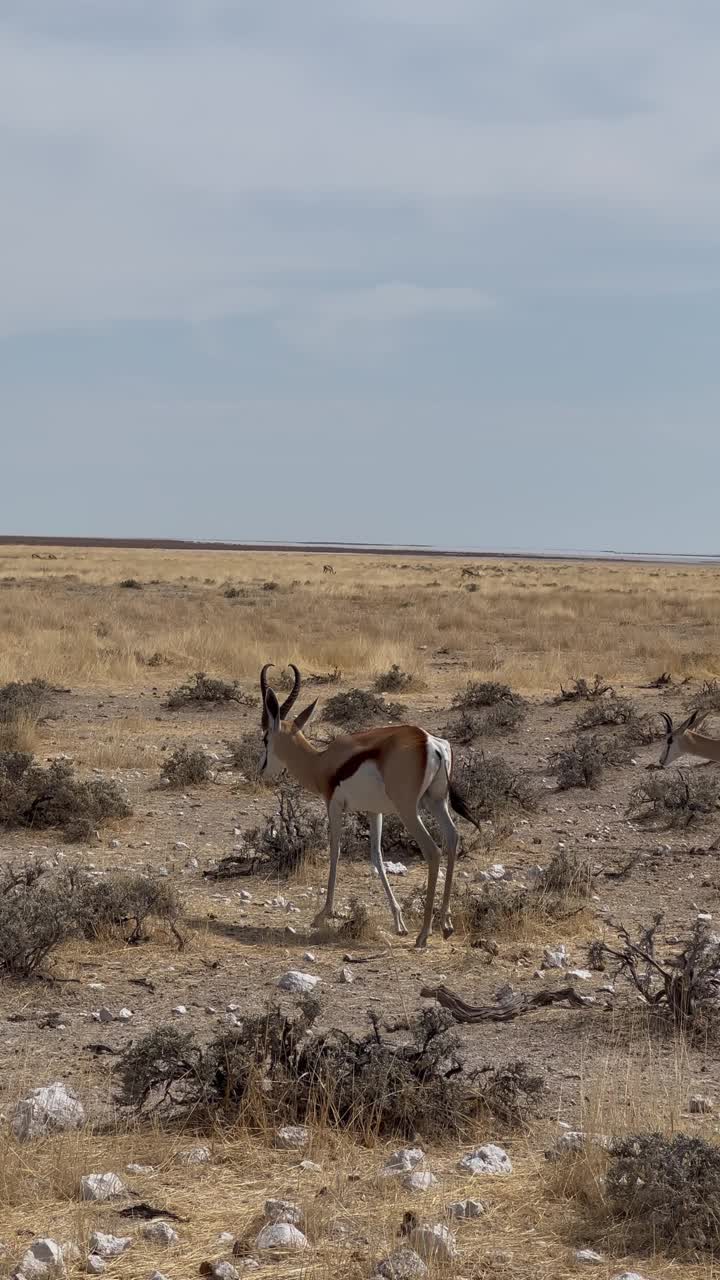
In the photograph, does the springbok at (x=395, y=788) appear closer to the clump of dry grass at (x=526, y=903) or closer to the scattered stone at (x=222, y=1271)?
the clump of dry grass at (x=526, y=903)

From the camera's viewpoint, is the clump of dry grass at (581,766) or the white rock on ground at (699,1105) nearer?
the white rock on ground at (699,1105)

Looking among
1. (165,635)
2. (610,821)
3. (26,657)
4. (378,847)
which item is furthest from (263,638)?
(378,847)

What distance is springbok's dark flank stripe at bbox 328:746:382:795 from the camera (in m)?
8.98

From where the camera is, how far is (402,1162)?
5.16 metres

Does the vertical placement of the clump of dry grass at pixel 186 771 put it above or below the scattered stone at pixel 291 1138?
below

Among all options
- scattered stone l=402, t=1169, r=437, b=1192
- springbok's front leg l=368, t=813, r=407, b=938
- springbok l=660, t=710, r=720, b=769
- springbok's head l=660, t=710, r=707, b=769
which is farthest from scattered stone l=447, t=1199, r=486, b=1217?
springbok's head l=660, t=710, r=707, b=769

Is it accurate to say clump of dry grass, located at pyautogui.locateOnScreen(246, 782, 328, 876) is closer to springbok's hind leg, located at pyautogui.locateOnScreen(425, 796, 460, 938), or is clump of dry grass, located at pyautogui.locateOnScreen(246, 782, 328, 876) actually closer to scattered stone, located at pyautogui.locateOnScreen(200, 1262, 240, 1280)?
springbok's hind leg, located at pyautogui.locateOnScreen(425, 796, 460, 938)

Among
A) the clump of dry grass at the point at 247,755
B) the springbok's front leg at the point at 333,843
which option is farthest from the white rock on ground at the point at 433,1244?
the clump of dry grass at the point at 247,755

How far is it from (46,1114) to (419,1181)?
1.49 m

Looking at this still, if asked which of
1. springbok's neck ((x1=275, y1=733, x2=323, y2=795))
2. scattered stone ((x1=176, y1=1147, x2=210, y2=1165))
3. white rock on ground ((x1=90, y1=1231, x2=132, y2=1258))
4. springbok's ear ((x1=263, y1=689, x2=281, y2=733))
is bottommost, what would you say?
scattered stone ((x1=176, y1=1147, x2=210, y2=1165))

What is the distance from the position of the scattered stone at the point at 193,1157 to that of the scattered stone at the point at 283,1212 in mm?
606

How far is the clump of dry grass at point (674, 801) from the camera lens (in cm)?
1252

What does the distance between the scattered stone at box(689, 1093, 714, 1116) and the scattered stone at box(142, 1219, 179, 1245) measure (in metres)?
2.27

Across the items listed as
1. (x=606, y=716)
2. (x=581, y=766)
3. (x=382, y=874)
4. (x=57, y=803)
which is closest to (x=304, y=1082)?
(x=382, y=874)
